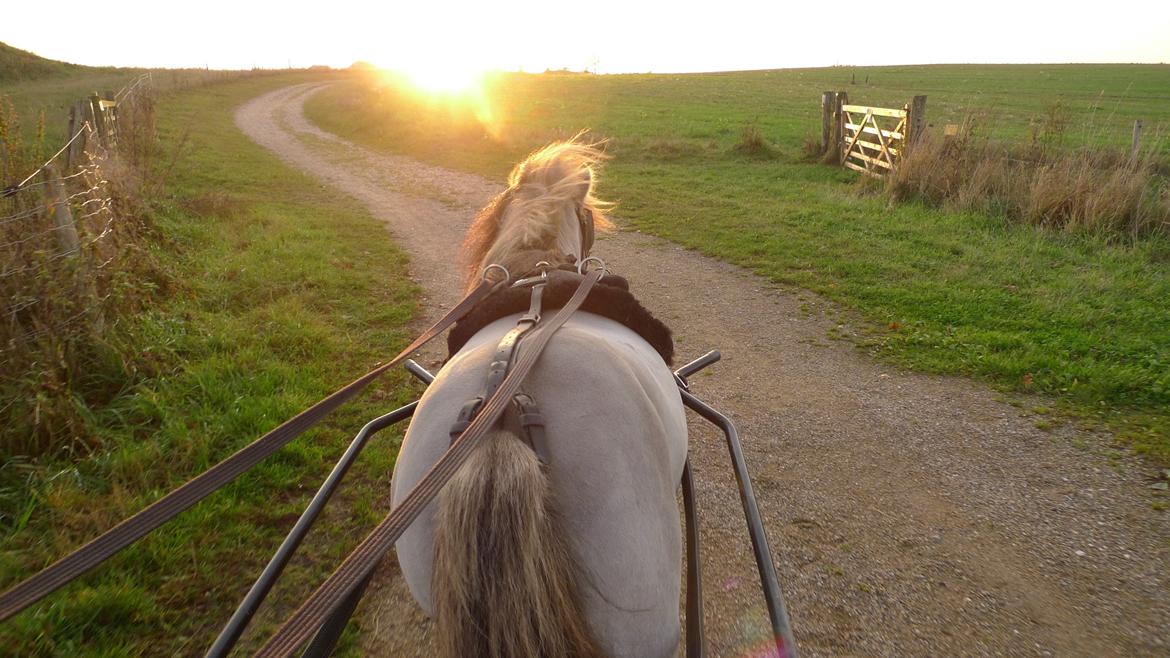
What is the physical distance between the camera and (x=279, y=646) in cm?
99

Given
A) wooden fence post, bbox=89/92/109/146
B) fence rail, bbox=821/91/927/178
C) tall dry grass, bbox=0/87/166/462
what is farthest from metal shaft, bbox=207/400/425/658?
fence rail, bbox=821/91/927/178

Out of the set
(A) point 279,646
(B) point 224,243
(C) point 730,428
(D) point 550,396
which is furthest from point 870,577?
(B) point 224,243

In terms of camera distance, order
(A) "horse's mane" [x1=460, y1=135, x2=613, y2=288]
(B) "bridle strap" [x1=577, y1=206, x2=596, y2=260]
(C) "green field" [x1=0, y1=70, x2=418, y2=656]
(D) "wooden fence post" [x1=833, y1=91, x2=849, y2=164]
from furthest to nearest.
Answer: (D) "wooden fence post" [x1=833, y1=91, x2=849, y2=164], (B) "bridle strap" [x1=577, y1=206, x2=596, y2=260], (A) "horse's mane" [x1=460, y1=135, x2=613, y2=288], (C) "green field" [x1=0, y1=70, x2=418, y2=656]

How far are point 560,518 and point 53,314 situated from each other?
12.4ft

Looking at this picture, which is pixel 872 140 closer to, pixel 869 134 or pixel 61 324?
pixel 869 134

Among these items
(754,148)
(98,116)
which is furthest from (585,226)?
(754,148)

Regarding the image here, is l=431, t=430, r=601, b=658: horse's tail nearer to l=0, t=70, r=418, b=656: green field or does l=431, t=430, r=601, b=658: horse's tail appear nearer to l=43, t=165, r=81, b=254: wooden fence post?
l=0, t=70, r=418, b=656: green field

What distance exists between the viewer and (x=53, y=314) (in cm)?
355

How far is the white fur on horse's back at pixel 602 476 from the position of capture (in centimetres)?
133

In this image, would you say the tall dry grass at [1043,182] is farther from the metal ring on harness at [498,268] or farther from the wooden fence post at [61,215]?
the wooden fence post at [61,215]

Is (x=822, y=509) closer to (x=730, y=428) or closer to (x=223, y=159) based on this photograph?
(x=730, y=428)

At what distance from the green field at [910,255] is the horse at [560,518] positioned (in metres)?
2.55

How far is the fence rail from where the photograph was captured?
35.2 ft

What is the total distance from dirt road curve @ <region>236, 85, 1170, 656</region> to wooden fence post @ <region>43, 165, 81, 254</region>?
3050mm
